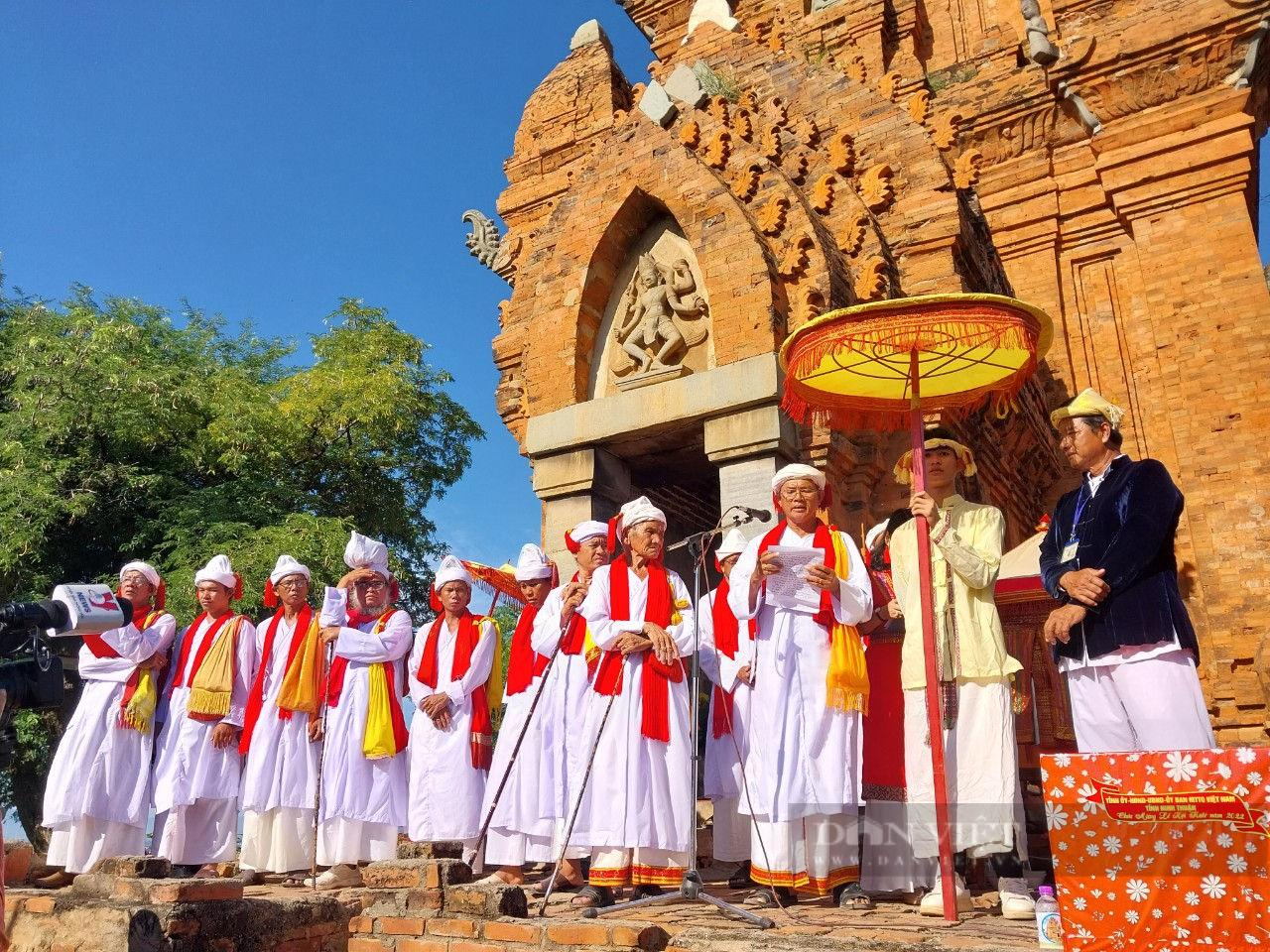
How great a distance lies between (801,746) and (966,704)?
0.80 meters

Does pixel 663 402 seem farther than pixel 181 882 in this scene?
Yes

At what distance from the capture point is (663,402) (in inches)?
283

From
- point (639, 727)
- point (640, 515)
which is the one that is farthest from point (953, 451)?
point (639, 727)

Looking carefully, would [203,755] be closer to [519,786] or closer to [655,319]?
[519,786]

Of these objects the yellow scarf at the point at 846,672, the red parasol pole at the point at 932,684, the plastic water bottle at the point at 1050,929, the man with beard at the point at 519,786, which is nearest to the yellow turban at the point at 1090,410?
the red parasol pole at the point at 932,684

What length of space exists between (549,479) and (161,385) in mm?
9369

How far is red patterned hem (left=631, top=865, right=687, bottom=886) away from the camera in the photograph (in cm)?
460

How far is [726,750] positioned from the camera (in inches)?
226

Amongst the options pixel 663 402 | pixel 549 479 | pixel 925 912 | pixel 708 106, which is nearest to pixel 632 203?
pixel 708 106

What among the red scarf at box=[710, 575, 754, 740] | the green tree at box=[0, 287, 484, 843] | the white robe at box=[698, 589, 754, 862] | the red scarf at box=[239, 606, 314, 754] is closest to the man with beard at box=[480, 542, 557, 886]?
the white robe at box=[698, 589, 754, 862]

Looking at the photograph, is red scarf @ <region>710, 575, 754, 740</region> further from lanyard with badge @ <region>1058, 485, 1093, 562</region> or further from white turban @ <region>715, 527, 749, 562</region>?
lanyard with badge @ <region>1058, 485, 1093, 562</region>

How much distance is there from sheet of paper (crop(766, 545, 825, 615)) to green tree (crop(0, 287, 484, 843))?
9593 millimetres

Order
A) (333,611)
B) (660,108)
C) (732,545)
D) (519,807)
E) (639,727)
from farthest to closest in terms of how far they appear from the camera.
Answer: (660,108)
(333,611)
(732,545)
(519,807)
(639,727)

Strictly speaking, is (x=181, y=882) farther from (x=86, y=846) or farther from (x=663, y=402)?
(x=663, y=402)
